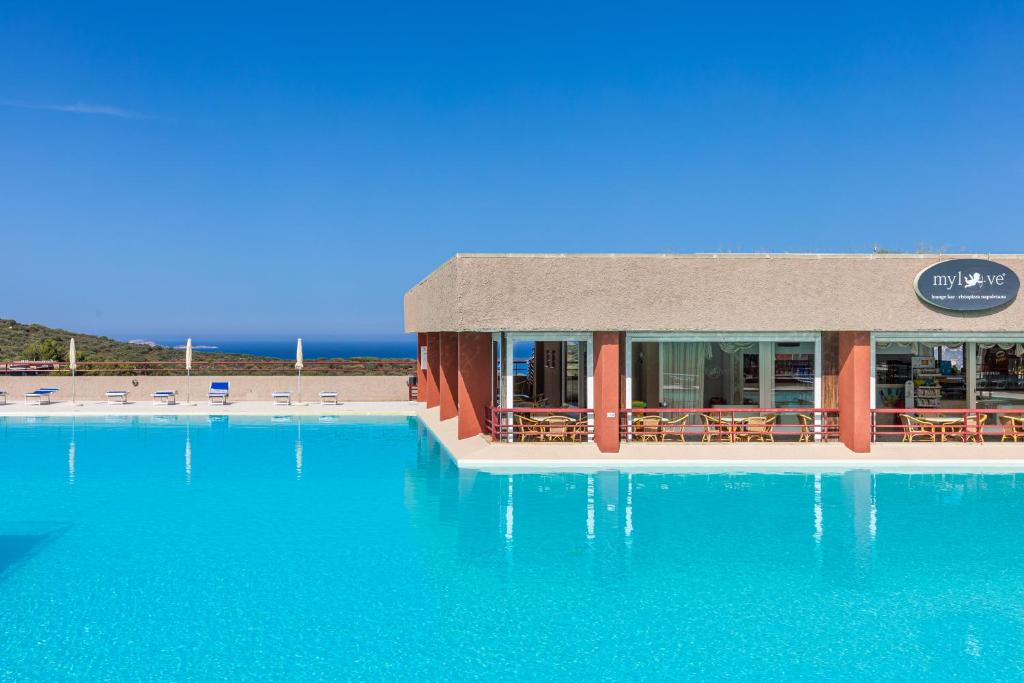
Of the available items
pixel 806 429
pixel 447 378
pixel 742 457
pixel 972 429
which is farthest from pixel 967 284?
pixel 447 378

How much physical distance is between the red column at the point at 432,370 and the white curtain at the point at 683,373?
8.51m

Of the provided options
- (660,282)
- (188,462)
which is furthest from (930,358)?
(188,462)

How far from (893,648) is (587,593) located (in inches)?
123

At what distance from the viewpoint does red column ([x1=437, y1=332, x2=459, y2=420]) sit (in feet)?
75.5

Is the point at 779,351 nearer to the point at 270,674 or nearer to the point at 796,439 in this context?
the point at 796,439

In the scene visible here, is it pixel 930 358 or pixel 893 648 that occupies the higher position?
pixel 930 358

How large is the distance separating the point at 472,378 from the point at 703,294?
18.8ft

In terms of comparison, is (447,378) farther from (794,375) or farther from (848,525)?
(848,525)

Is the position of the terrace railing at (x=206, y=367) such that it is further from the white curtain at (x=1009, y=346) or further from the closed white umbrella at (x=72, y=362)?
the white curtain at (x=1009, y=346)

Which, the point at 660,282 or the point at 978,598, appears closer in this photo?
the point at 978,598

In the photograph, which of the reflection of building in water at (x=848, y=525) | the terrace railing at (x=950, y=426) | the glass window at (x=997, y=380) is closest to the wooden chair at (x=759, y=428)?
the terrace railing at (x=950, y=426)

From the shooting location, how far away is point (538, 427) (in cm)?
1883

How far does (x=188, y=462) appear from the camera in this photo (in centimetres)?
1803

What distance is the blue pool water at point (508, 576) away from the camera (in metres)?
7.56
